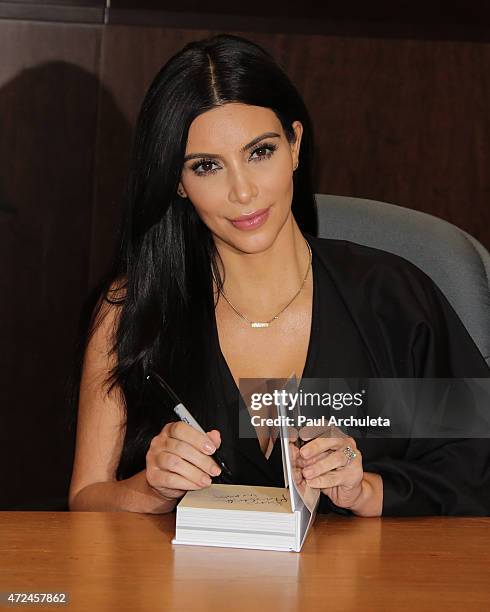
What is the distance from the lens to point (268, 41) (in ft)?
9.93

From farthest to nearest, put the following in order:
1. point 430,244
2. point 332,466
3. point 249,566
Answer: point 430,244 < point 332,466 < point 249,566

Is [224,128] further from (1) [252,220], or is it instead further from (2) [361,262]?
(2) [361,262]

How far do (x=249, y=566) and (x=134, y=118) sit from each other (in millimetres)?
1861

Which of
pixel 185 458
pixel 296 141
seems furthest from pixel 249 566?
pixel 296 141

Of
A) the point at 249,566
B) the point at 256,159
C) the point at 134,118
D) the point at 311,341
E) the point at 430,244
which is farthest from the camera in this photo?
the point at 134,118

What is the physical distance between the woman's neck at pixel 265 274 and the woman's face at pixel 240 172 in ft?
0.39

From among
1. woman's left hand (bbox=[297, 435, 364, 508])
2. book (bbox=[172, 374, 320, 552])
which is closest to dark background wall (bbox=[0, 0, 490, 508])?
woman's left hand (bbox=[297, 435, 364, 508])

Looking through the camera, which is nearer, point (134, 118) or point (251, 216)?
point (251, 216)

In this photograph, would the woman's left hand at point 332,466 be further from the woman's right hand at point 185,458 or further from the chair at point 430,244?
the chair at point 430,244

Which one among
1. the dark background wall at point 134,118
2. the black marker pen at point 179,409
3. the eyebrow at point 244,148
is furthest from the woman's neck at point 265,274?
the dark background wall at point 134,118

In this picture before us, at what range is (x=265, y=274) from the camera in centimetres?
215

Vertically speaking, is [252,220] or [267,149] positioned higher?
[267,149]

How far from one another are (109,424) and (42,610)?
0.77 metres

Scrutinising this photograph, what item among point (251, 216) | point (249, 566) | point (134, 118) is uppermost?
point (134, 118)
